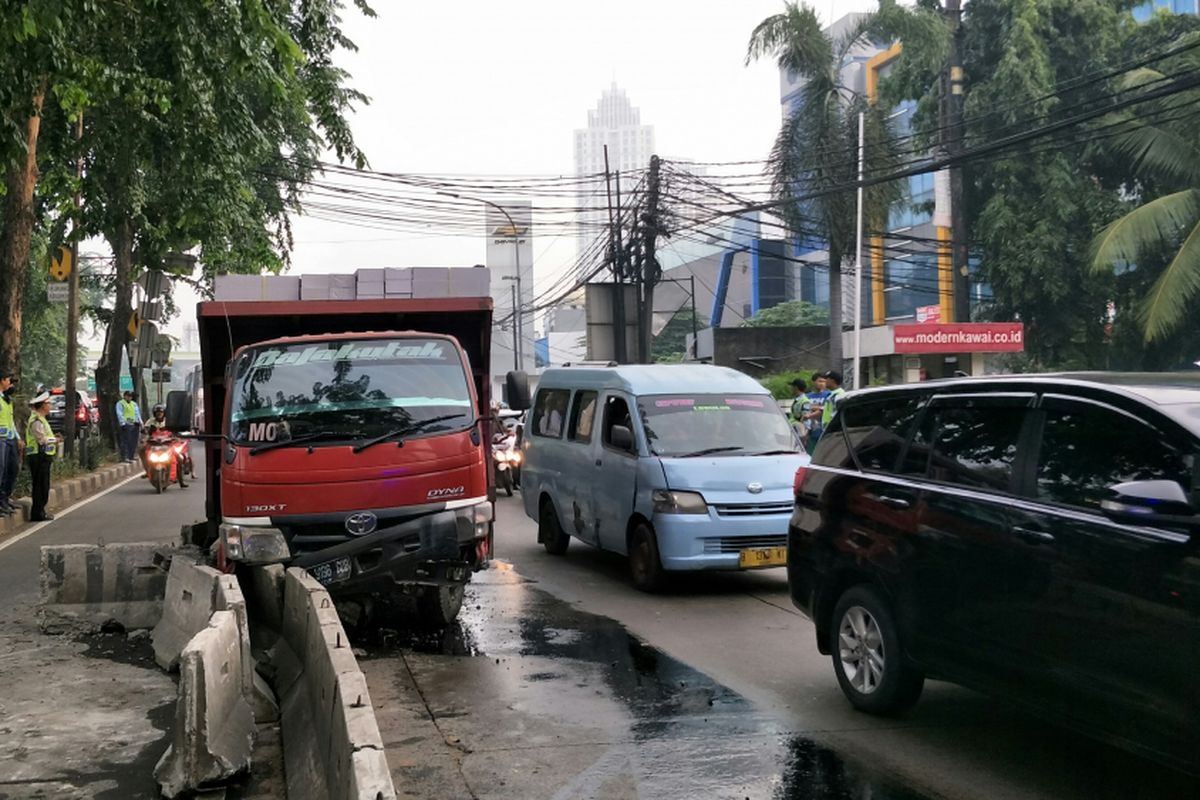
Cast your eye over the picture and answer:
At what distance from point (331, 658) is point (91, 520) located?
43.1 ft

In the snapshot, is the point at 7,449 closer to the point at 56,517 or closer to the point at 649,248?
the point at 56,517

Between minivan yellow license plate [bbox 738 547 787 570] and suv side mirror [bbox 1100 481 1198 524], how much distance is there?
17.0 feet

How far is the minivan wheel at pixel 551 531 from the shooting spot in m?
12.2

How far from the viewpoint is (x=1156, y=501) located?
4062mm

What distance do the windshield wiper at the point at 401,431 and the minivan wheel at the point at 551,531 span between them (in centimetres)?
390

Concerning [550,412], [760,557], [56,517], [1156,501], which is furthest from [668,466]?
[56,517]

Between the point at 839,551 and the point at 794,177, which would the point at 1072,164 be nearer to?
the point at 794,177

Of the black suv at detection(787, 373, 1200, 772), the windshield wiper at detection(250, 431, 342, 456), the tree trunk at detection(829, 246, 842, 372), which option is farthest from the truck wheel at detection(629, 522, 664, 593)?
the tree trunk at detection(829, 246, 842, 372)

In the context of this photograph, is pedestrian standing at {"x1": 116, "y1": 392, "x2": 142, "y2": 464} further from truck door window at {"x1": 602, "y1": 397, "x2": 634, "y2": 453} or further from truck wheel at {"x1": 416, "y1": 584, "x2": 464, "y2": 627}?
truck wheel at {"x1": 416, "y1": 584, "x2": 464, "y2": 627}

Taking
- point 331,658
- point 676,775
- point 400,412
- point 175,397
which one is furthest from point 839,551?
point 175,397

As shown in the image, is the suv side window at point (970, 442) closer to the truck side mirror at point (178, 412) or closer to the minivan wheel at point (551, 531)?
the truck side mirror at point (178, 412)

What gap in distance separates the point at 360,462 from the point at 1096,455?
15.7 ft

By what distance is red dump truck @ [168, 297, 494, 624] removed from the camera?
25.4ft

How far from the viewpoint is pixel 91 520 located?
16.8 metres
